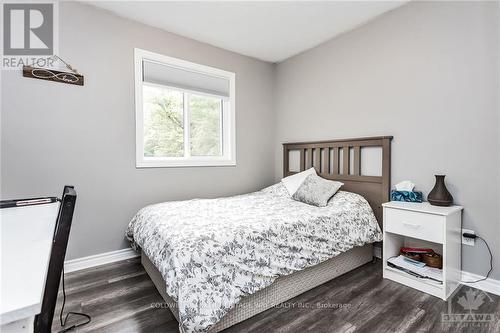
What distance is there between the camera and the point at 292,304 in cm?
181

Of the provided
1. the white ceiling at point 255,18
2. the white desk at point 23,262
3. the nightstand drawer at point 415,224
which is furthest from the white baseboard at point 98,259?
the nightstand drawer at point 415,224

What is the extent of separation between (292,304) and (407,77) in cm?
232

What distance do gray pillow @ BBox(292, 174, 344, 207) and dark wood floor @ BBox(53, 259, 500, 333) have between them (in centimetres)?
75

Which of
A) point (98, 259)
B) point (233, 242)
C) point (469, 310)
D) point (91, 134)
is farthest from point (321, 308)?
point (91, 134)

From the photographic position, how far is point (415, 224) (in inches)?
78.2

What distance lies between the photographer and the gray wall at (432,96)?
1.92 metres

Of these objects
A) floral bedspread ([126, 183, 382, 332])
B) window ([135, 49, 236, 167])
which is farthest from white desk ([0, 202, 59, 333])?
window ([135, 49, 236, 167])

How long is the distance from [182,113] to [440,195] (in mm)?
2846

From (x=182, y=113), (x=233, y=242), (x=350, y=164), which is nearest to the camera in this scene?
(x=233, y=242)

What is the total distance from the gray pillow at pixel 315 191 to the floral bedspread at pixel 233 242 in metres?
0.08

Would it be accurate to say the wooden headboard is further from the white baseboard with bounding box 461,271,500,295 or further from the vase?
the white baseboard with bounding box 461,271,500,295

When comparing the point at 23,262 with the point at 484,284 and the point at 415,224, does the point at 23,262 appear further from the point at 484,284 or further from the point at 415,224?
the point at 484,284

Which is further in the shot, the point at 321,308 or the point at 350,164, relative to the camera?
the point at 350,164

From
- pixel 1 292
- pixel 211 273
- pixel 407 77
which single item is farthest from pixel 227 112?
pixel 1 292
